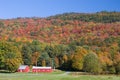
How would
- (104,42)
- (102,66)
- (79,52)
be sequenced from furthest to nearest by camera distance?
(104,42)
(79,52)
(102,66)

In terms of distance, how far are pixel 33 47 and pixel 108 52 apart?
106 ft

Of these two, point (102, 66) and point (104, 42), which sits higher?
point (104, 42)

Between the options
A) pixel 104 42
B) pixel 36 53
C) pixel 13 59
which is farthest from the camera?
pixel 104 42

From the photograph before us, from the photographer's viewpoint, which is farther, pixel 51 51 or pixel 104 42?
pixel 104 42

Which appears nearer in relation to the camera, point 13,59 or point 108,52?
point 13,59

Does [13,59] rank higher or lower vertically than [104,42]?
lower

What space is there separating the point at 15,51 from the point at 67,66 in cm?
3403

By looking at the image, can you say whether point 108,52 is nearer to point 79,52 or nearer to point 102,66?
point 79,52

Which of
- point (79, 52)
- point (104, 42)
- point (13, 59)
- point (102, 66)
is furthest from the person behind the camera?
point (104, 42)

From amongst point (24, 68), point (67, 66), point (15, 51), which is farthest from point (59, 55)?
point (15, 51)

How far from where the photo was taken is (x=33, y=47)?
146 metres

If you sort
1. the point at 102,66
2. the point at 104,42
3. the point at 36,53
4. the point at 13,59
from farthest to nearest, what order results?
the point at 104,42
the point at 36,53
the point at 102,66
the point at 13,59

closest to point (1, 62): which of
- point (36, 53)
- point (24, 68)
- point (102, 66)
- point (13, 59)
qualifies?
point (13, 59)

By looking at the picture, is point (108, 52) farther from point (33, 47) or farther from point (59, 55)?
point (33, 47)
